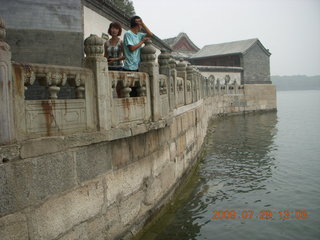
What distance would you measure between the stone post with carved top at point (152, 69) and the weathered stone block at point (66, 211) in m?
2.01

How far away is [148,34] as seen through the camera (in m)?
6.25

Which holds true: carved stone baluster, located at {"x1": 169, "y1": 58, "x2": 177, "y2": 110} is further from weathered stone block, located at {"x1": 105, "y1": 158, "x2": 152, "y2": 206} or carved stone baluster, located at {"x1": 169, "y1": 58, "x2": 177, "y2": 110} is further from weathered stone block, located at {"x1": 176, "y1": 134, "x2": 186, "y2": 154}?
weathered stone block, located at {"x1": 105, "y1": 158, "x2": 152, "y2": 206}

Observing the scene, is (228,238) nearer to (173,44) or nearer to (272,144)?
(272,144)

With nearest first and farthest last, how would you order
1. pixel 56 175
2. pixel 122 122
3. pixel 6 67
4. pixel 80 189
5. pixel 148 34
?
pixel 6 67 → pixel 56 175 → pixel 80 189 → pixel 122 122 → pixel 148 34

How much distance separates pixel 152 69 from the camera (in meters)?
5.89

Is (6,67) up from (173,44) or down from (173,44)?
down

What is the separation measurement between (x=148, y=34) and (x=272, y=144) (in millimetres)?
10628

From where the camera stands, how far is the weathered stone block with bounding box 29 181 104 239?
3600 millimetres

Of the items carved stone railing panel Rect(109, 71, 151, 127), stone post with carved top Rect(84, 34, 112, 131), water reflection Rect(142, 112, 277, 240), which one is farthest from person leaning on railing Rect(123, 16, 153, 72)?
water reflection Rect(142, 112, 277, 240)

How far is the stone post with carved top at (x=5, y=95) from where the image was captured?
3252 millimetres

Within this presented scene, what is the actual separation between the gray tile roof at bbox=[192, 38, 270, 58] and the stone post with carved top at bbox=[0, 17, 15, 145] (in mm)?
33077

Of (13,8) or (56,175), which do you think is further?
(13,8)

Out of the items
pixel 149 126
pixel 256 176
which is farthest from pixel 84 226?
pixel 256 176
